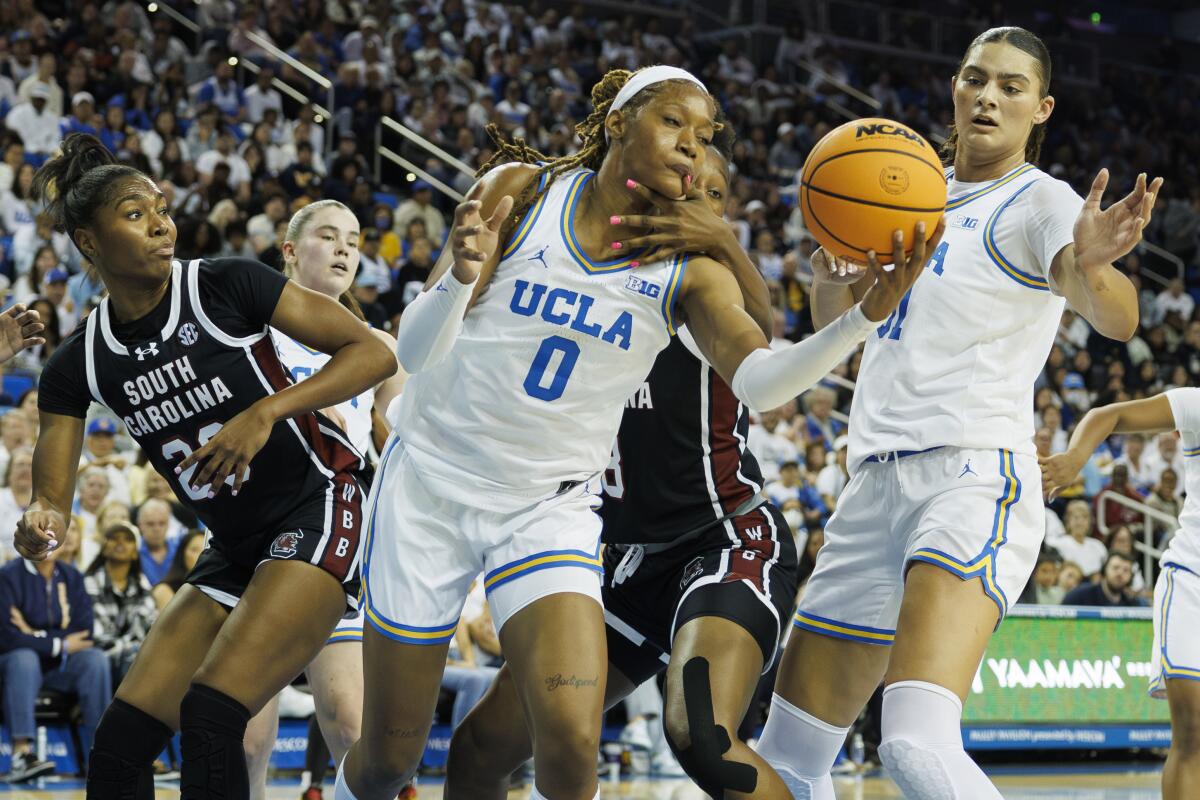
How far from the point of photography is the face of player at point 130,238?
440cm

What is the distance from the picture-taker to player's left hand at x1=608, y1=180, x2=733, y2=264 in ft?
13.1

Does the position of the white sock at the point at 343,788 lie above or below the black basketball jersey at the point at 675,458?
below

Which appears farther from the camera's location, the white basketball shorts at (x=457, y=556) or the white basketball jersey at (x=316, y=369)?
the white basketball jersey at (x=316, y=369)

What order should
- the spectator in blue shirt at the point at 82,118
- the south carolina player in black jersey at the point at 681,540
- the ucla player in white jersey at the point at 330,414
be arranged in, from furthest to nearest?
the spectator in blue shirt at the point at 82,118 < the ucla player in white jersey at the point at 330,414 < the south carolina player in black jersey at the point at 681,540

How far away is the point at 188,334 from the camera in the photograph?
441 cm

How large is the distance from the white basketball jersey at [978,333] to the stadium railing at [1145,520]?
392 inches

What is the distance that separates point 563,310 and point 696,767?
1.27m

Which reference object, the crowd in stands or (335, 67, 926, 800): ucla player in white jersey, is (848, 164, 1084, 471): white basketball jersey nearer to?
(335, 67, 926, 800): ucla player in white jersey

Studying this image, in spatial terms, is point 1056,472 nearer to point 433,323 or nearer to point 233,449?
point 433,323

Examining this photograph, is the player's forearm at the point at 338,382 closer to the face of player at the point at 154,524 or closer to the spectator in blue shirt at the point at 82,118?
the face of player at the point at 154,524

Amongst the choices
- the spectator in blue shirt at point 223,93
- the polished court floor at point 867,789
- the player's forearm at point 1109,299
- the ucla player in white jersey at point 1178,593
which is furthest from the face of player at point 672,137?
the spectator in blue shirt at point 223,93

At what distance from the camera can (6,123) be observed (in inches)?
535

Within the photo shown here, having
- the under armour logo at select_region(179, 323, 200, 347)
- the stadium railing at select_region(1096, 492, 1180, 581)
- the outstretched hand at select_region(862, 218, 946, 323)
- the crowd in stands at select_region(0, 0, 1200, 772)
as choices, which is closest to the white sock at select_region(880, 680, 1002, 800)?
the outstretched hand at select_region(862, 218, 946, 323)

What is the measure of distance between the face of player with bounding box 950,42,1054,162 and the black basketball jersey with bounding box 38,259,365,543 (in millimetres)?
2123
